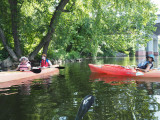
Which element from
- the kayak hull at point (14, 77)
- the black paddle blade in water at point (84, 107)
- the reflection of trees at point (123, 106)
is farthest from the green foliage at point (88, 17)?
the black paddle blade in water at point (84, 107)

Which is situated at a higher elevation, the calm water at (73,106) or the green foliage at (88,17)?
the green foliage at (88,17)

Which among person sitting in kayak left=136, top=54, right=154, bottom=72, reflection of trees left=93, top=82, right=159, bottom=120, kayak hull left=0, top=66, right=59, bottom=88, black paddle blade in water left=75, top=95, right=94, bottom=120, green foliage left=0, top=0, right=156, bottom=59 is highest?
green foliage left=0, top=0, right=156, bottom=59

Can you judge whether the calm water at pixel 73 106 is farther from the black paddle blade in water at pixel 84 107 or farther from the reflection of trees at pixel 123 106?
the black paddle blade in water at pixel 84 107

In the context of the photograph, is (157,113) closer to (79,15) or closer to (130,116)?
(130,116)

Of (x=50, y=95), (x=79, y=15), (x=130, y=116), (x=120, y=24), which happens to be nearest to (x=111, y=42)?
(x=120, y=24)

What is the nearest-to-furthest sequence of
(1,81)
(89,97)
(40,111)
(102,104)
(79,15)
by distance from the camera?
1. (89,97)
2. (40,111)
3. (102,104)
4. (1,81)
5. (79,15)

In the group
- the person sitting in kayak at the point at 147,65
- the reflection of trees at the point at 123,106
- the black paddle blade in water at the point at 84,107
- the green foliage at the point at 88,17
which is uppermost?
the green foliage at the point at 88,17

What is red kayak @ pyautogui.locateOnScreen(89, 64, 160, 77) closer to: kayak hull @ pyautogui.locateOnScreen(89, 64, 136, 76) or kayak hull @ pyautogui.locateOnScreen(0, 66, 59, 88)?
kayak hull @ pyautogui.locateOnScreen(89, 64, 136, 76)

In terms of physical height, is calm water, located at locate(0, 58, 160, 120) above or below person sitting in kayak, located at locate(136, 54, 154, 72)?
below

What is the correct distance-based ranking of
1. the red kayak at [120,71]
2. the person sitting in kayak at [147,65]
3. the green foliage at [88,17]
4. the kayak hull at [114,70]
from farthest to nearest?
the green foliage at [88,17] → the kayak hull at [114,70] → the red kayak at [120,71] → the person sitting in kayak at [147,65]

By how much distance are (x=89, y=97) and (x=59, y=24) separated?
38.2ft

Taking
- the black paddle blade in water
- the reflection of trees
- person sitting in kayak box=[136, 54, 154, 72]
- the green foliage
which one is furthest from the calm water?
the green foliage

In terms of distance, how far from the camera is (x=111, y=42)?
18656 mm

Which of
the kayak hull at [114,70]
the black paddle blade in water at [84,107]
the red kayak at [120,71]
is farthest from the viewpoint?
the kayak hull at [114,70]
